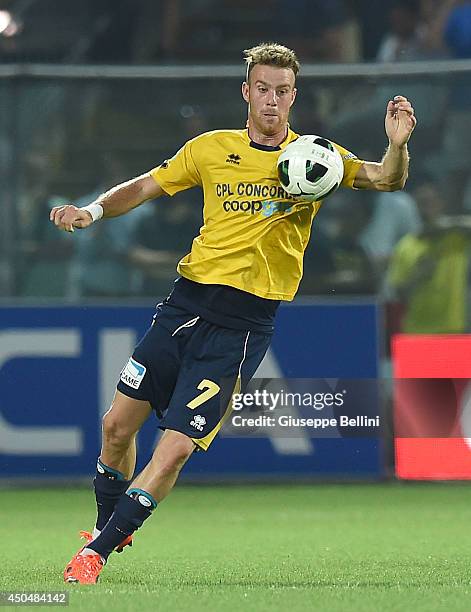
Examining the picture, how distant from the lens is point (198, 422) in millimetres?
6484

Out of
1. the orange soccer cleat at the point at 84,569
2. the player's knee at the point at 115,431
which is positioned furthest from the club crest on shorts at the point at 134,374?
the orange soccer cleat at the point at 84,569

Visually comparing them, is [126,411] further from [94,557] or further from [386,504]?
[386,504]

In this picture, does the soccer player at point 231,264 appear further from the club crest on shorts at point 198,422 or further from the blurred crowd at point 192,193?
the blurred crowd at point 192,193

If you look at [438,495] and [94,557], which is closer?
[94,557]

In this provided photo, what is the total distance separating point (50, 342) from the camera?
1064 cm

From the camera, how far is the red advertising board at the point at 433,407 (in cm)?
1021

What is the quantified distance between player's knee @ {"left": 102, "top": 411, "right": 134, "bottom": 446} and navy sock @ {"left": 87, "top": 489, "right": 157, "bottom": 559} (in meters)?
0.40

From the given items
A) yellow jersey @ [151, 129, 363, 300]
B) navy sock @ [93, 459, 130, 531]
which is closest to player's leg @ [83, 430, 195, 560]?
navy sock @ [93, 459, 130, 531]

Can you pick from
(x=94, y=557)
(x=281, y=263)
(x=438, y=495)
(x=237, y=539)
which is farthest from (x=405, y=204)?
(x=94, y=557)

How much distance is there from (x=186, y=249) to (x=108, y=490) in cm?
433

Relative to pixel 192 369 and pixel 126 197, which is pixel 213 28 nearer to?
pixel 126 197

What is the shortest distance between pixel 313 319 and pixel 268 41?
3.97 m

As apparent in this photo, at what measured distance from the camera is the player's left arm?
6.48 metres

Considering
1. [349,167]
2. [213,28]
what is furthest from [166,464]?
[213,28]
